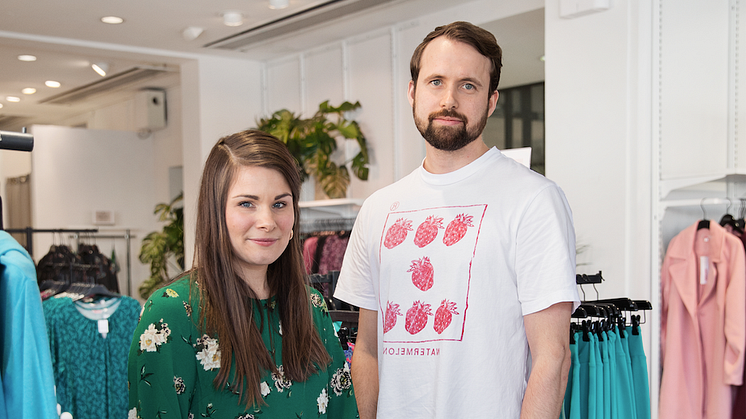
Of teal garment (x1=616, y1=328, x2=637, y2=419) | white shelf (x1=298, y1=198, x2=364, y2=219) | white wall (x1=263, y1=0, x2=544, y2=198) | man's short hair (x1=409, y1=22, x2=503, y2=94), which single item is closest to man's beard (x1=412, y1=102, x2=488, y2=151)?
man's short hair (x1=409, y1=22, x2=503, y2=94)

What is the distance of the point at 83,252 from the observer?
564cm

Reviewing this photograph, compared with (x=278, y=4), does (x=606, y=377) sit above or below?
below

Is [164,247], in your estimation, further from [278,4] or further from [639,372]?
[639,372]

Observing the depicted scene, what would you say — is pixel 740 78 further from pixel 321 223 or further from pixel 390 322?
pixel 321 223

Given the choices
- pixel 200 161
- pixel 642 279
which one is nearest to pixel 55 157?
pixel 200 161

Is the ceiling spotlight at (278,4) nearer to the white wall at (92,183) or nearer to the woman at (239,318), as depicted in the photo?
the woman at (239,318)

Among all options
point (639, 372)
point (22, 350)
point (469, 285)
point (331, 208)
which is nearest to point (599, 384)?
point (639, 372)

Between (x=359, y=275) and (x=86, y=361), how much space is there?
6.93 ft

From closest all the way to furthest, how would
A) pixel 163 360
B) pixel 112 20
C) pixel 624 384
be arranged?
pixel 163 360, pixel 624 384, pixel 112 20

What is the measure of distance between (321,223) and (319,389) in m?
4.09

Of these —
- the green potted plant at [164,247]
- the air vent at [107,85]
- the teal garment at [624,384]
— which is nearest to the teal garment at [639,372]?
the teal garment at [624,384]

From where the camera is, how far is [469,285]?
1.80 metres

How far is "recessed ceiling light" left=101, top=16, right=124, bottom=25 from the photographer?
195 inches

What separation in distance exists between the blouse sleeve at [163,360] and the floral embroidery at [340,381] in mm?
378
